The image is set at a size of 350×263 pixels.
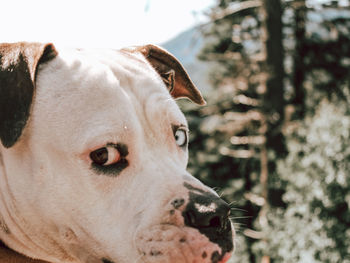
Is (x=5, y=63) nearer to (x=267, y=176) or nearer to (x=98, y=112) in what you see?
(x=98, y=112)

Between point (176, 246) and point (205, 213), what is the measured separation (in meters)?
0.19

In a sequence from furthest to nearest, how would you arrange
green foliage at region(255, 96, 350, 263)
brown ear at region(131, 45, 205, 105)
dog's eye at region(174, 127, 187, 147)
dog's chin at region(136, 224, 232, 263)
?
1. green foliage at region(255, 96, 350, 263)
2. brown ear at region(131, 45, 205, 105)
3. dog's eye at region(174, 127, 187, 147)
4. dog's chin at region(136, 224, 232, 263)

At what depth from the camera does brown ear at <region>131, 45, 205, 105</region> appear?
9.61 ft

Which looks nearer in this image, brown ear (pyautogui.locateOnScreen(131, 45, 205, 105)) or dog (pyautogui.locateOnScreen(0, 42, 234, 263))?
dog (pyautogui.locateOnScreen(0, 42, 234, 263))

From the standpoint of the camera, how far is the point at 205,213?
190cm

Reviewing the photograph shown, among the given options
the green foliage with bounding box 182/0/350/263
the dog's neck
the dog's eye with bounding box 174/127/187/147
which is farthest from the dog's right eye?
the green foliage with bounding box 182/0/350/263

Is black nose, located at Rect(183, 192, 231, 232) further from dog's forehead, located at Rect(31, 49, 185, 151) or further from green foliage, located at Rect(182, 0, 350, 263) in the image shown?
green foliage, located at Rect(182, 0, 350, 263)

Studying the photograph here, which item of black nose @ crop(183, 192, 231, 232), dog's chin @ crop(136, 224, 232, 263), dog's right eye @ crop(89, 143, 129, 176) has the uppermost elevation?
dog's right eye @ crop(89, 143, 129, 176)

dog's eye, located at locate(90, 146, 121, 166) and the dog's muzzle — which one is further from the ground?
dog's eye, located at locate(90, 146, 121, 166)

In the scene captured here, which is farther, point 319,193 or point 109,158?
point 319,193

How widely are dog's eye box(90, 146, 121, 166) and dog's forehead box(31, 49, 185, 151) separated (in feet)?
0.29

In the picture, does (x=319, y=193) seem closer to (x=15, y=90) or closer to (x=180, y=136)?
(x=180, y=136)

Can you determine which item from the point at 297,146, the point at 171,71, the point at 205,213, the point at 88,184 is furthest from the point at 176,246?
the point at 297,146

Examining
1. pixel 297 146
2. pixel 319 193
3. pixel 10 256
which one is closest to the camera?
pixel 10 256
